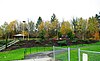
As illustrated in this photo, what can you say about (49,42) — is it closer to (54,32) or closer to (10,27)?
(54,32)

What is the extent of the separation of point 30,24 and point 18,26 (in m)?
5.33

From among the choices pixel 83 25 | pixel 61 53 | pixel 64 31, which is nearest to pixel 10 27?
pixel 64 31

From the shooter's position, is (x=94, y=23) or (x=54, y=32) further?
(x=54, y=32)

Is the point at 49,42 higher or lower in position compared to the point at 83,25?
lower

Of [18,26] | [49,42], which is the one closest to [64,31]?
[49,42]

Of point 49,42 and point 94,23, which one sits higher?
point 94,23

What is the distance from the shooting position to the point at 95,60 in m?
10.9

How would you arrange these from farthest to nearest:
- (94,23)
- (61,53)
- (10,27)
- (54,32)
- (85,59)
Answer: (10,27), (54,32), (94,23), (61,53), (85,59)

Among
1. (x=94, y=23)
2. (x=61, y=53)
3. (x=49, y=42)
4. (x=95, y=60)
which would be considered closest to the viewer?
(x=95, y=60)

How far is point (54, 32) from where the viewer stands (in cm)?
5350

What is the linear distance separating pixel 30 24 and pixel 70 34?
26.6 meters

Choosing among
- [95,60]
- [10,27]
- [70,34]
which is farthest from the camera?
[10,27]

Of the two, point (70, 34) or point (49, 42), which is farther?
point (70, 34)

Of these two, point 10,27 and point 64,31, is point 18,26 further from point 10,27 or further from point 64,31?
point 64,31
